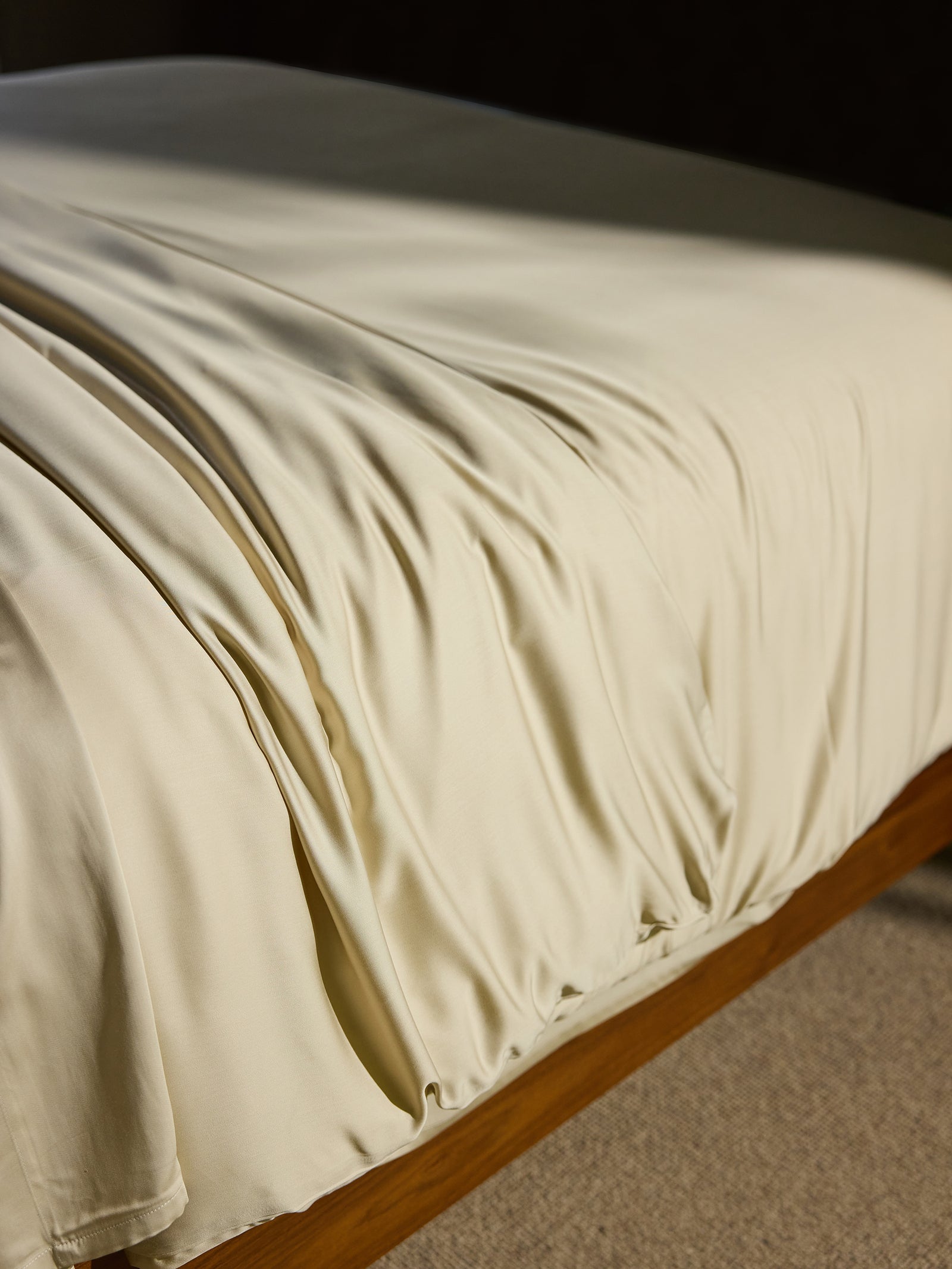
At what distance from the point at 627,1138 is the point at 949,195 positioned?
1374 mm

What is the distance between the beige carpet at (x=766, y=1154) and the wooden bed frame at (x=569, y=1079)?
0.45 feet

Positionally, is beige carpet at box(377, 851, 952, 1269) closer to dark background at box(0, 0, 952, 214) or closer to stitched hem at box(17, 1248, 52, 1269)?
stitched hem at box(17, 1248, 52, 1269)

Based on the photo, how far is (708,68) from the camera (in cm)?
200

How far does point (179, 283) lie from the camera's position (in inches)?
46.1

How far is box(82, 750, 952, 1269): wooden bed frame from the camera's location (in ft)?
2.93

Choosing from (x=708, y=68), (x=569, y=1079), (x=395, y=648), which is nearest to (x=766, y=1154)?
(x=569, y=1079)

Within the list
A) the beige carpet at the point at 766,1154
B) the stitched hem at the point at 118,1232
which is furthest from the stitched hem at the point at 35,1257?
the beige carpet at the point at 766,1154

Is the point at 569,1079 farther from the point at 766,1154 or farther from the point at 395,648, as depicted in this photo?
the point at 395,648

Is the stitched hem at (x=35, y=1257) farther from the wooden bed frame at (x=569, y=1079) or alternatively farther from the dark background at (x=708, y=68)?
the dark background at (x=708, y=68)

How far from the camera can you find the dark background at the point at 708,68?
5.76 feet

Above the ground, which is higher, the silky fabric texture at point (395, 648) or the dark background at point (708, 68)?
the dark background at point (708, 68)

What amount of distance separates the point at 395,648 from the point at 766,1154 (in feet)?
2.44

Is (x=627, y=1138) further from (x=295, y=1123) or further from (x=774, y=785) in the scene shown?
(x=295, y=1123)

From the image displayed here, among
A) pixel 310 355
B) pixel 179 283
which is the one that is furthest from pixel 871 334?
pixel 179 283
